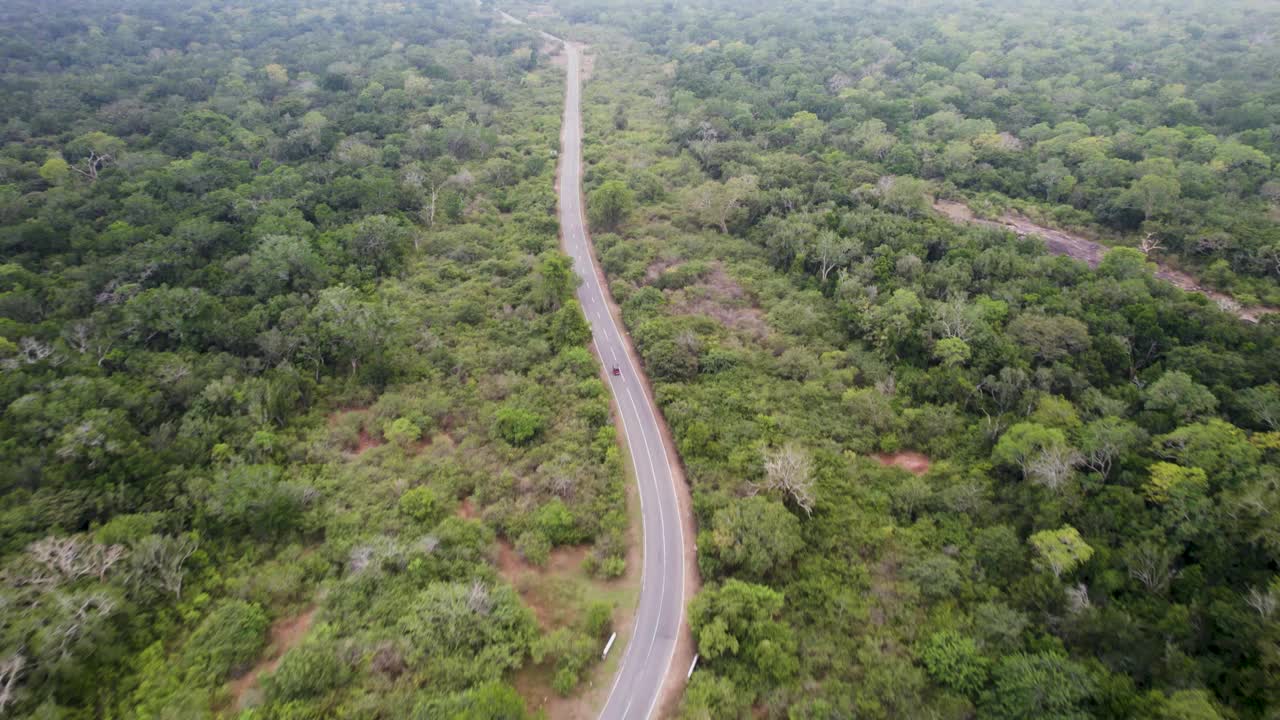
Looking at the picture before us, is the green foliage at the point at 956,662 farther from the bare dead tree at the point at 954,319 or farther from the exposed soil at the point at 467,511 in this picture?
the exposed soil at the point at 467,511

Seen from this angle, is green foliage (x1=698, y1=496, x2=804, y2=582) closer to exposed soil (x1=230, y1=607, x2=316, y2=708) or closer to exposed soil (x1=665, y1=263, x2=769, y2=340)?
exposed soil (x1=665, y1=263, x2=769, y2=340)

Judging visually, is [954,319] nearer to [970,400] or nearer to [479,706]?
[970,400]

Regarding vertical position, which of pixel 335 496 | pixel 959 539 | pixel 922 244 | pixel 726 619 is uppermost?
pixel 922 244

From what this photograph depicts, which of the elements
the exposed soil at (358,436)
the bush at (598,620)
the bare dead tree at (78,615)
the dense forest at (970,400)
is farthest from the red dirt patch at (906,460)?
the bare dead tree at (78,615)

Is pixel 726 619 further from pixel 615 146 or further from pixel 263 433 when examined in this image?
pixel 615 146

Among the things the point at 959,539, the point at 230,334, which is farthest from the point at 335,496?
the point at 959,539

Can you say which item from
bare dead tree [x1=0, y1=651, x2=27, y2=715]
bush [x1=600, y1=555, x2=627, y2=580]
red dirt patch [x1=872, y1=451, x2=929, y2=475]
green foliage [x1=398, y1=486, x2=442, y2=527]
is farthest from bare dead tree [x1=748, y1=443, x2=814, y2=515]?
bare dead tree [x1=0, y1=651, x2=27, y2=715]

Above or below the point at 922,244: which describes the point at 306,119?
below
